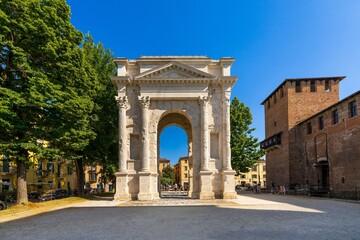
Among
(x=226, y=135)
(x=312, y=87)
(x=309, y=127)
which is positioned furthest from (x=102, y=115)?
(x=312, y=87)

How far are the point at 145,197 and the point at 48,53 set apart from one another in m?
13.6

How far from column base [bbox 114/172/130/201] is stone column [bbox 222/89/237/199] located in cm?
841

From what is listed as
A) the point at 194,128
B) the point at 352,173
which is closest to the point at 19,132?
the point at 194,128

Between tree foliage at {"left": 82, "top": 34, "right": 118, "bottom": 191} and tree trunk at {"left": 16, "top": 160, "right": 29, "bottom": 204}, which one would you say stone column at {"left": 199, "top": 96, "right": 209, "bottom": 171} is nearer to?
tree foliage at {"left": 82, "top": 34, "right": 118, "bottom": 191}

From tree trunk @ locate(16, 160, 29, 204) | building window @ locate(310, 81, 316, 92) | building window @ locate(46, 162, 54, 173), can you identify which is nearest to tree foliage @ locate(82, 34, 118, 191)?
tree trunk @ locate(16, 160, 29, 204)

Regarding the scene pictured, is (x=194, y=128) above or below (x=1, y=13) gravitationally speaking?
below

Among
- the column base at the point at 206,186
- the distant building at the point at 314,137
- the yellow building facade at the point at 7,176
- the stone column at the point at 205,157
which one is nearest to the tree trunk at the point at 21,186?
the column base at the point at 206,186

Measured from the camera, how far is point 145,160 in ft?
86.5

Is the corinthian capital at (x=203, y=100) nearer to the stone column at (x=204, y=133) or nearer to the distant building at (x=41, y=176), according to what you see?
the stone column at (x=204, y=133)

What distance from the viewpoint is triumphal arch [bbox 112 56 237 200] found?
26562mm

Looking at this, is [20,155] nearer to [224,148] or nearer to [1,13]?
[1,13]

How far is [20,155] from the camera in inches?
790

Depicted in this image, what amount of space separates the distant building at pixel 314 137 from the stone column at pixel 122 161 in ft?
63.4

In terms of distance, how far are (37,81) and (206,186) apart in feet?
51.4
